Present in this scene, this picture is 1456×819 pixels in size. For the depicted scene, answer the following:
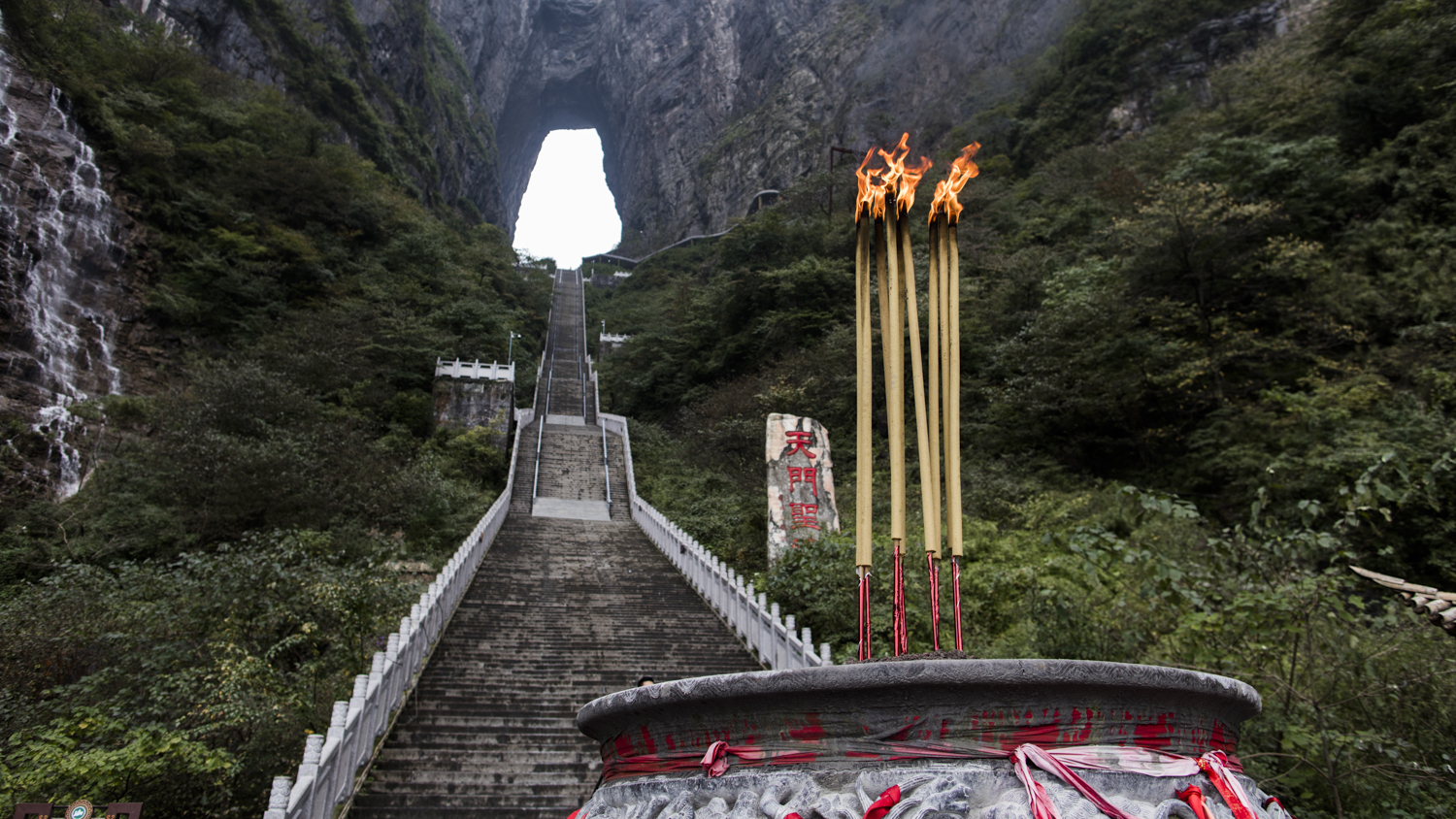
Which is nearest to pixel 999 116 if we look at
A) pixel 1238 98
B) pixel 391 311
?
pixel 1238 98

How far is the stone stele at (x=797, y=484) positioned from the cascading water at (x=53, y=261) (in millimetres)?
12189

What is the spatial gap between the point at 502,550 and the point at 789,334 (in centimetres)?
1092

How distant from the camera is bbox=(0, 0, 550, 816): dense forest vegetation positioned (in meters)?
5.58

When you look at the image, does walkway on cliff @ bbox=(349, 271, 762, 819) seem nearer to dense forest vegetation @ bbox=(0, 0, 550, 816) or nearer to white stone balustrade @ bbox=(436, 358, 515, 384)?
dense forest vegetation @ bbox=(0, 0, 550, 816)

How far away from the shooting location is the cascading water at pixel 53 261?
14359 millimetres

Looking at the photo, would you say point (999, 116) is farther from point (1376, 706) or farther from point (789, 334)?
point (1376, 706)

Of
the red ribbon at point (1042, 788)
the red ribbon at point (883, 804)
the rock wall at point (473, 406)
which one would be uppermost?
the rock wall at point (473, 406)

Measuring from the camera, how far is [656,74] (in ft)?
221

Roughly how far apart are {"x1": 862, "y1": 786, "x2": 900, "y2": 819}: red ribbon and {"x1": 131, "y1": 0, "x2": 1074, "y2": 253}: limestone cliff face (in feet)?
115

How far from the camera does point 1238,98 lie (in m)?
19.2

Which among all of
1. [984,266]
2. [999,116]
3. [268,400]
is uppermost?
[999,116]

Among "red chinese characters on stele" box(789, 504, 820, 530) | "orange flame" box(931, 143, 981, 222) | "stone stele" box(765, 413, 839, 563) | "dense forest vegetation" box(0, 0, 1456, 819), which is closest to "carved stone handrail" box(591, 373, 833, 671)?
"dense forest vegetation" box(0, 0, 1456, 819)

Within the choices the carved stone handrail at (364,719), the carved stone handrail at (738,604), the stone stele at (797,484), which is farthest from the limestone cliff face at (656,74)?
the carved stone handrail at (364,719)

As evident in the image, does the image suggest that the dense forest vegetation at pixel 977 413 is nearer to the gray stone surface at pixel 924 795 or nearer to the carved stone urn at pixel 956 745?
the carved stone urn at pixel 956 745
